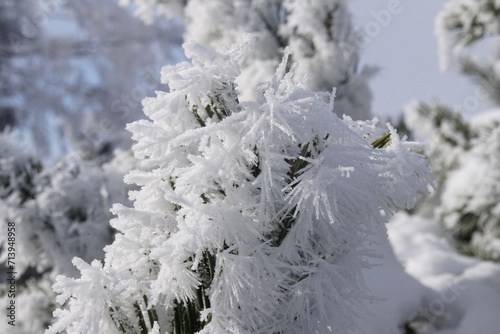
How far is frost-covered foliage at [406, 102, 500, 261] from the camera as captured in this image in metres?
3.14

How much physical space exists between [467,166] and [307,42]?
146 cm

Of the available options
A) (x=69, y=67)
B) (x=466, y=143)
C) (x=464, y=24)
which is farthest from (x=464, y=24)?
(x=69, y=67)

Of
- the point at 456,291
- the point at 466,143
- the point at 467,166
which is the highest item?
the point at 466,143

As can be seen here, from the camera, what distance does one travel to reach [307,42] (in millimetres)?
2957

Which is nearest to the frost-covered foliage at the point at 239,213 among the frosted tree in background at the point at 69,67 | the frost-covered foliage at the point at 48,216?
the frost-covered foliage at the point at 48,216

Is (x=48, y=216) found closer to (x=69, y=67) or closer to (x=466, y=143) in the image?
(x=466, y=143)

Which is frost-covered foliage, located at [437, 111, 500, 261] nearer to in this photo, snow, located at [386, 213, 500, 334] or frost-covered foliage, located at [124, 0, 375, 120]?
snow, located at [386, 213, 500, 334]

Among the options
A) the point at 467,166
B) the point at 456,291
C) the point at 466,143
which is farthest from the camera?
the point at 466,143

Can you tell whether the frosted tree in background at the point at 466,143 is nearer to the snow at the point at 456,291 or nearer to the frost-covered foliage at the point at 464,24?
the frost-covered foliage at the point at 464,24

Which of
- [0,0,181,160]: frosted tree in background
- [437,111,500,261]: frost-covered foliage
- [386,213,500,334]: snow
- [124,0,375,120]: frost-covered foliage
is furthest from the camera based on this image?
[0,0,181,160]: frosted tree in background

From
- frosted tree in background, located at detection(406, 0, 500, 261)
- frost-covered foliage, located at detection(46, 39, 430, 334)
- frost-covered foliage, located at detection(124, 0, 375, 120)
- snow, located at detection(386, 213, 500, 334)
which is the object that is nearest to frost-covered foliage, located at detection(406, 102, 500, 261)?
frosted tree in background, located at detection(406, 0, 500, 261)

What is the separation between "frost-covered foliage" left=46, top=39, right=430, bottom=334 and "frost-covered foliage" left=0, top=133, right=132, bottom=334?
145 centimetres

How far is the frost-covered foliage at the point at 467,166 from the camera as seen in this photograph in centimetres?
314

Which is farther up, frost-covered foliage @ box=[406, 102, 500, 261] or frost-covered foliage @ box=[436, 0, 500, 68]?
frost-covered foliage @ box=[436, 0, 500, 68]
